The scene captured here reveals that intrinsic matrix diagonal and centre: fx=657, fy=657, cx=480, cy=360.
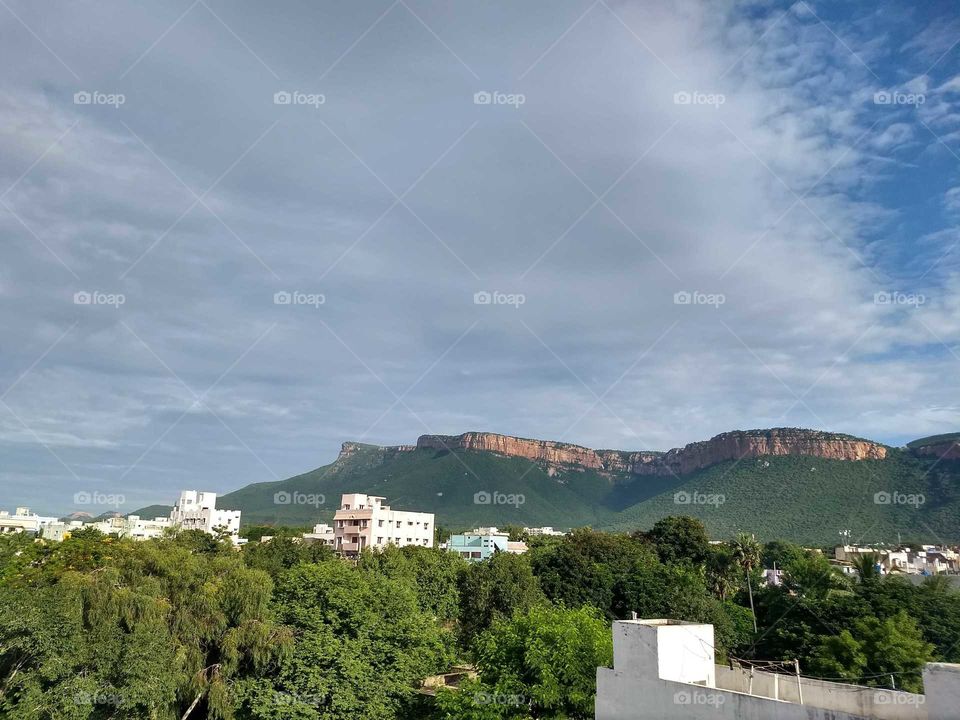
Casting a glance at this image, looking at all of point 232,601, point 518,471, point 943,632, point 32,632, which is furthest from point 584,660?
point 518,471

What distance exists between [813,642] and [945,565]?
54285 mm

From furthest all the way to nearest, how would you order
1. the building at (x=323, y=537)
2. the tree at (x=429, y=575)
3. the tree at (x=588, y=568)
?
the building at (x=323, y=537) → the tree at (x=429, y=575) → the tree at (x=588, y=568)

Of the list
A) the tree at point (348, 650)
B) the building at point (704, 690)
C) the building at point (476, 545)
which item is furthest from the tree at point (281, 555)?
the building at point (704, 690)

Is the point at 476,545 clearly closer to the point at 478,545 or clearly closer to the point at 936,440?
the point at 478,545

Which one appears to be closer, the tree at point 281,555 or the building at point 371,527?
the tree at point 281,555

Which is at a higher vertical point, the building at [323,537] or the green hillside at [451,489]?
the green hillside at [451,489]

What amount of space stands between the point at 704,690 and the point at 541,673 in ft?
21.4

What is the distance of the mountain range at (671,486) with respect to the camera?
313 feet

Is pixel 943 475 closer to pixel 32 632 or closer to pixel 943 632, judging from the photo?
pixel 943 632

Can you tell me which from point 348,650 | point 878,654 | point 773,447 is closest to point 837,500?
point 773,447

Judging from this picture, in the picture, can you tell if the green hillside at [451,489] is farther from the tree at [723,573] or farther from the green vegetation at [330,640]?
the green vegetation at [330,640]

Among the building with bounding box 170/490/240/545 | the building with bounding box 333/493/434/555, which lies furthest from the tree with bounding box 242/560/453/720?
the building with bounding box 170/490/240/545

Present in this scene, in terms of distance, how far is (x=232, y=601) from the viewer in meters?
24.8

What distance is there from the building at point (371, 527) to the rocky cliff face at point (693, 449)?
7974 centimetres
